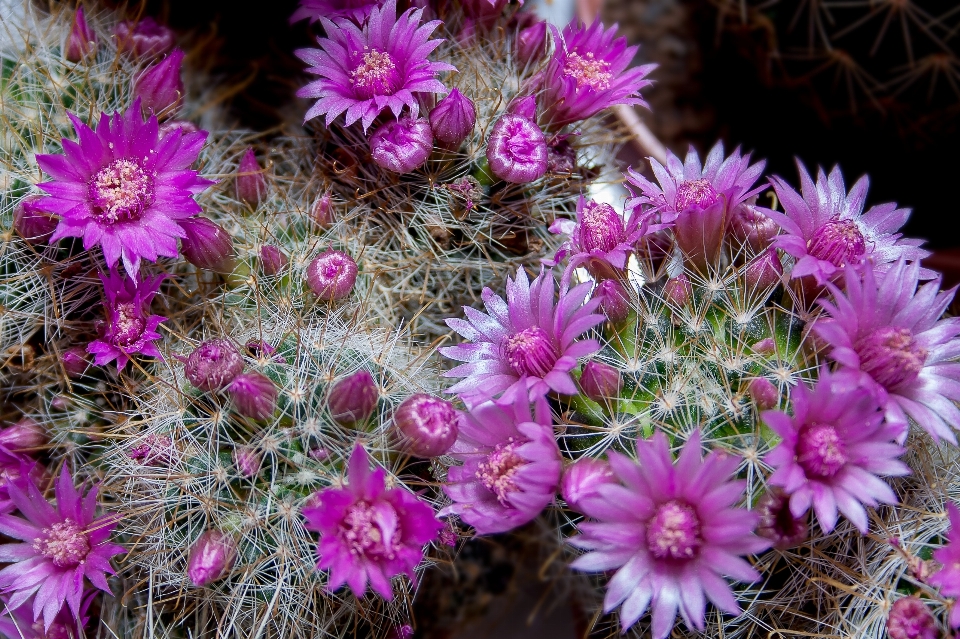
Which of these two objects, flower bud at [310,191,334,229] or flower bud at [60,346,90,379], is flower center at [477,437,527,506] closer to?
flower bud at [310,191,334,229]

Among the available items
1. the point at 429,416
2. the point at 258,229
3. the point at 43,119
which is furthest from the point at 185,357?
the point at 43,119

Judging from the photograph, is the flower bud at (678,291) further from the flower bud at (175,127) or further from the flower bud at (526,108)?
the flower bud at (175,127)

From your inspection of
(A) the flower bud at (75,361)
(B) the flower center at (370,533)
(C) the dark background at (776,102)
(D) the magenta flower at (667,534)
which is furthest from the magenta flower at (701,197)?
(A) the flower bud at (75,361)

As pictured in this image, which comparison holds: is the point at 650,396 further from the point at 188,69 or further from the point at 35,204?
the point at 188,69

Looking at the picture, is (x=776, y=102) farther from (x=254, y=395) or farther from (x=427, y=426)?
(x=254, y=395)

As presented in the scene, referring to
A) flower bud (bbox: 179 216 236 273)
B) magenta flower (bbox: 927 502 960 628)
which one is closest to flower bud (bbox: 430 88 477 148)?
flower bud (bbox: 179 216 236 273)

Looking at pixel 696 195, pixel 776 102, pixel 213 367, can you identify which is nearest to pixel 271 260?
pixel 213 367
